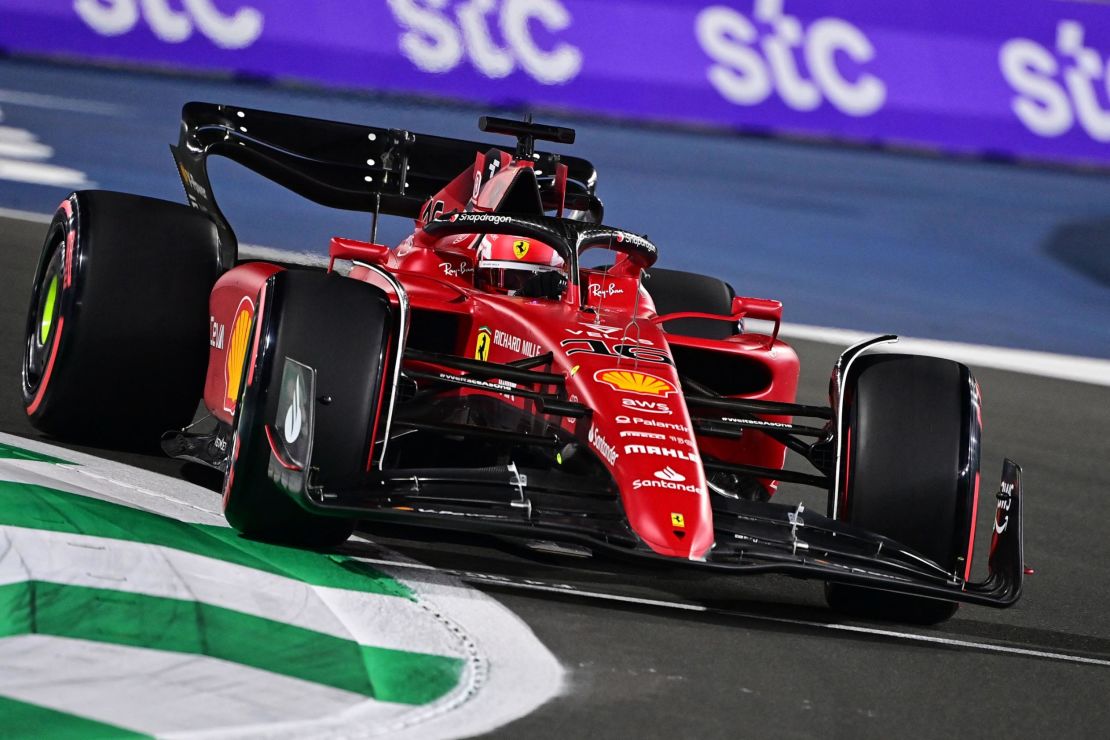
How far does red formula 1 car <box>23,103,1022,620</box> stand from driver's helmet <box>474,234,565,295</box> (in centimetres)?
1

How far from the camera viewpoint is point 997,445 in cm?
901

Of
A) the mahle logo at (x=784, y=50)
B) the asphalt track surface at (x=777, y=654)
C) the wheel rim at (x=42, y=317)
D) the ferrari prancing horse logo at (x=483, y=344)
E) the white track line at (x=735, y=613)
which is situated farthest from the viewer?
the mahle logo at (x=784, y=50)

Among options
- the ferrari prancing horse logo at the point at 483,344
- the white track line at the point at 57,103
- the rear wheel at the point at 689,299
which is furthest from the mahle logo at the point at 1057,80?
the ferrari prancing horse logo at the point at 483,344

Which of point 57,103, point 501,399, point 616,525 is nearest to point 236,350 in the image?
point 501,399

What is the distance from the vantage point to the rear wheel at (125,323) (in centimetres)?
601

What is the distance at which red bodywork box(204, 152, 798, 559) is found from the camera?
460 cm

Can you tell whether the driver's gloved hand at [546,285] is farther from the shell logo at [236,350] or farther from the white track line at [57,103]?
the white track line at [57,103]

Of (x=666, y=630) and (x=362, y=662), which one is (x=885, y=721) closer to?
(x=666, y=630)

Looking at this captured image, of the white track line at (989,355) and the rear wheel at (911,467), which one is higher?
the white track line at (989,355)

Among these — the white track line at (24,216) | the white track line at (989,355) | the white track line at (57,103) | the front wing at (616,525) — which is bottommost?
the front wing at (616,525)

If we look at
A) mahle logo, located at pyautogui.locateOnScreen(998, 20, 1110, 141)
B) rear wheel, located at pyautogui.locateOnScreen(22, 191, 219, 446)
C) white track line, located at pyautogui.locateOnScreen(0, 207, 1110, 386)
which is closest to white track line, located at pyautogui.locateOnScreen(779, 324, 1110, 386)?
white track line, located at pyautogui.locateOnScreen(0, 207, 1110, 386)

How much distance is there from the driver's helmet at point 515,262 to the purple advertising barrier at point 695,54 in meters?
14.7

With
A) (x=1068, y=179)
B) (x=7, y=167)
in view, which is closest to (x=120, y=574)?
(x=7, y=167)

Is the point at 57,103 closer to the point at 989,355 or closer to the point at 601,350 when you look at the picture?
the point at 989,355
